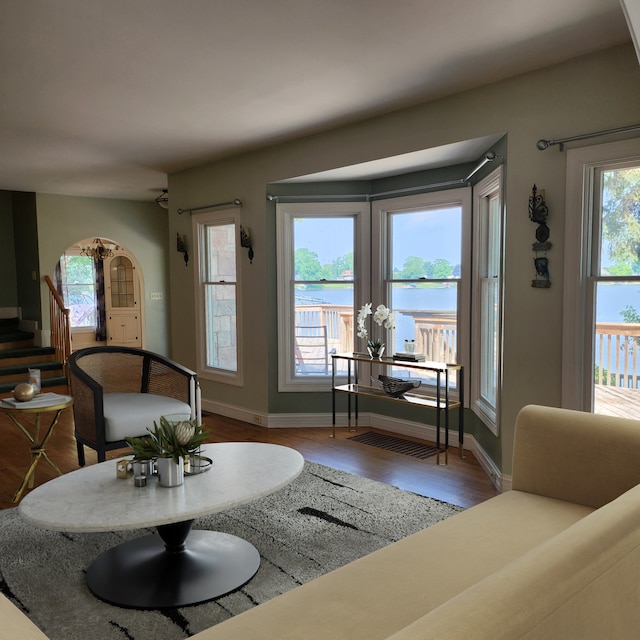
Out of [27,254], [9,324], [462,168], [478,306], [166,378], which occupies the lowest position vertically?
Result: [166,378]

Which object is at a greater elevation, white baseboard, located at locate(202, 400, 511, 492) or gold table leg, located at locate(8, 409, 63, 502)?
gold table leg, located at locate(8, 409, 63, 502)

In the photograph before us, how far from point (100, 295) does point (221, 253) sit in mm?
6076

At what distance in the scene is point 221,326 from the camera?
6086 millimetres

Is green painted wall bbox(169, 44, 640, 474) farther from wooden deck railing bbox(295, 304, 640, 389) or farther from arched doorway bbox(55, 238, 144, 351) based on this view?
arched doorway bbox(55, 238, 144, 351)

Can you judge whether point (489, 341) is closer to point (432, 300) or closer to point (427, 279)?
point (432, 300)

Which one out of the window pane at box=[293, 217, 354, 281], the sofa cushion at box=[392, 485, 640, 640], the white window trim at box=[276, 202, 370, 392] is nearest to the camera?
the sofa cushion at box=[392, 485, 640, 640]

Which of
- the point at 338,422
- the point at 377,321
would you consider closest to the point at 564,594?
the point at 377,321

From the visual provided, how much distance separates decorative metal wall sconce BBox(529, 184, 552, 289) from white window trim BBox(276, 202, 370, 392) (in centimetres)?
207

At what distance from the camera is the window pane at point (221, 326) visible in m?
5.96

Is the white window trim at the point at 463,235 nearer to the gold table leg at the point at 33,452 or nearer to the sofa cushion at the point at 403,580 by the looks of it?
the sofa cushion at the point at 403,580

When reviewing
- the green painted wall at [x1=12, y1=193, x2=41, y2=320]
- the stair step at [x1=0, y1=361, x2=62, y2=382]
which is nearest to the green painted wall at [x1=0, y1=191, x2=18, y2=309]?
the green painted wall at [x1=12, y1=193, x2=41, y2=320]

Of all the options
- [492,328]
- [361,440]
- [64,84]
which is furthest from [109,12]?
[361,440]

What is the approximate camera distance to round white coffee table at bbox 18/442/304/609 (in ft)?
7.25

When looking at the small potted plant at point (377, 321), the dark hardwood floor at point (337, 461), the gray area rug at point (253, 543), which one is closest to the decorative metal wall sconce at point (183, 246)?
the dark hardwood floor at point (337, 461)
